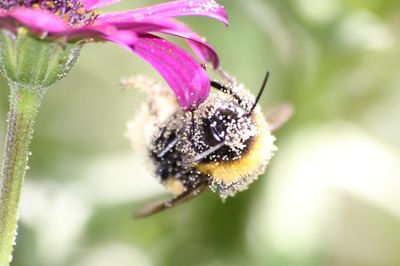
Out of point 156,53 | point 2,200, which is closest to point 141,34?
point 156,53

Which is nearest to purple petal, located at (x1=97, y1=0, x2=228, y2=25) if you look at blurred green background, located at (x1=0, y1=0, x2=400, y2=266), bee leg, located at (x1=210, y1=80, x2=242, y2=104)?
bee leg, located at (x1=210, y1=80, x2=242, y2=104)

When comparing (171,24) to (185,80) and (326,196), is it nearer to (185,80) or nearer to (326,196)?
(185,80)

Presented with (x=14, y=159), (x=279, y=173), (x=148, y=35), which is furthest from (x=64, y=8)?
(x=279, y=173)

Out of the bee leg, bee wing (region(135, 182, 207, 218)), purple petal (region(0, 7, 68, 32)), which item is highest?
purple petal (region(0, 7, 68, 32))

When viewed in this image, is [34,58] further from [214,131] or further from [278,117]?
[278,117]

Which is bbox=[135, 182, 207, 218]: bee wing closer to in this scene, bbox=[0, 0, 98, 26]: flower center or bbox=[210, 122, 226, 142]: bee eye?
bbox=[210, 122, 226, 142]: bee eye

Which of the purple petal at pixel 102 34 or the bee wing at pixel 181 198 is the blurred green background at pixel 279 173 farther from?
the purple petal at pixel 102 34

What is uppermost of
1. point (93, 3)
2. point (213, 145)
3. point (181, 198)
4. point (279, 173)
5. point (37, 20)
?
point (37, 20)
